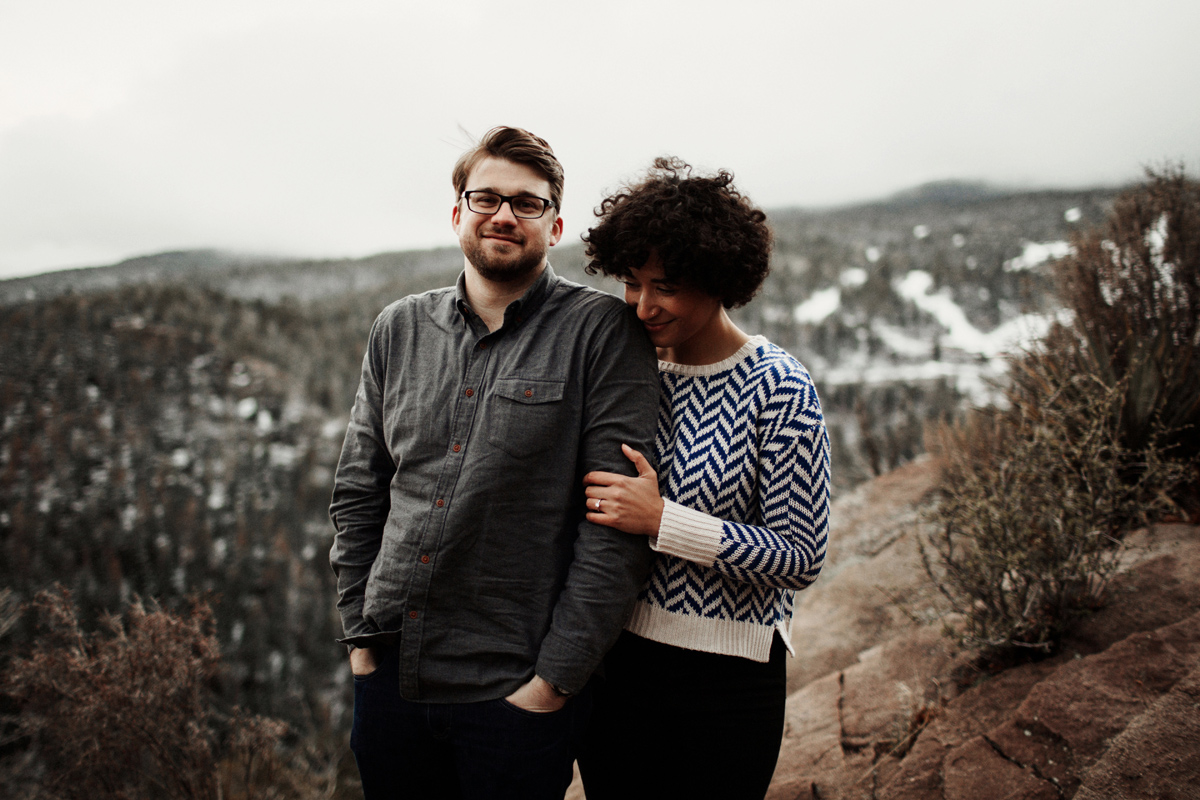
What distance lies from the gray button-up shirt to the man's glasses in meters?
0.23

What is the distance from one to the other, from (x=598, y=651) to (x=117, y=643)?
281cm

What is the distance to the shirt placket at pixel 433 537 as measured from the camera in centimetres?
125

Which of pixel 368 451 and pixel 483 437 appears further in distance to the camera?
pixel 368 451

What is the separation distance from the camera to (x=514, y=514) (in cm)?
125

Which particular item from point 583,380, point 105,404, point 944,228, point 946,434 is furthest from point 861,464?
point 944,228

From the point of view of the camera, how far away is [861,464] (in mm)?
8461

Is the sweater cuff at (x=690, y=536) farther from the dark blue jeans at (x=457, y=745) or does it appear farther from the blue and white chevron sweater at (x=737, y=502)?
the dark blue jeans at (x=457, y=745)

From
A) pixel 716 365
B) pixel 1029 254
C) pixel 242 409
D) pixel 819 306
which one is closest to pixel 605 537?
pixel 716 365

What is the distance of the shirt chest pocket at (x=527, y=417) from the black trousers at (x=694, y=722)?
53 centimetres

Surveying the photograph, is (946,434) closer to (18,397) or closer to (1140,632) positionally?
(1140,632)

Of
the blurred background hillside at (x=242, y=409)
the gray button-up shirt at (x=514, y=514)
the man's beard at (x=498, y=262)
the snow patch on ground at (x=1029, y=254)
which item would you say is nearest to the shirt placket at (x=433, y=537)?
the gray button-up shirt at (x=514, y=514)

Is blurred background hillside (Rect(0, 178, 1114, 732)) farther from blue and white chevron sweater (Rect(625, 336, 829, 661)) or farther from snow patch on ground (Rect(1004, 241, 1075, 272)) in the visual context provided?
blue and white chevron sweater (Rect(625, 336, 829, 661))

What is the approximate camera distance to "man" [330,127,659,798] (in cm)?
120

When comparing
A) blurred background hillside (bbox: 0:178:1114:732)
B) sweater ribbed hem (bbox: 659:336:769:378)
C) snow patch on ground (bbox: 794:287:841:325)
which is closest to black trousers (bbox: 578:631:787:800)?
sweater ribbed hem (bbox: 659:336:769:378)
